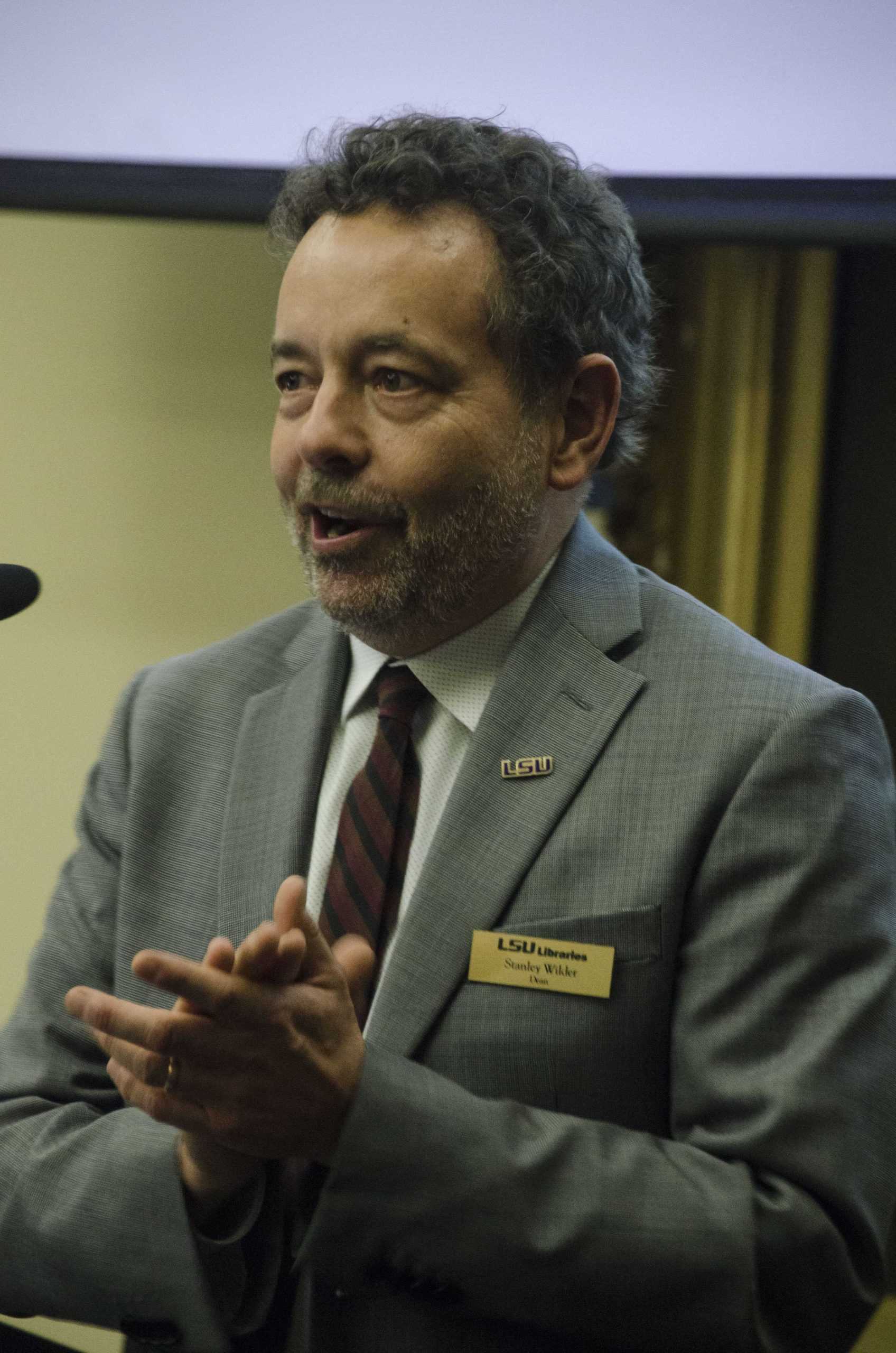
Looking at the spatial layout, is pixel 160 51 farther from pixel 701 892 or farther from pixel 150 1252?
pixel 150 1252

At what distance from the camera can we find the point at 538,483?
58.2 inches

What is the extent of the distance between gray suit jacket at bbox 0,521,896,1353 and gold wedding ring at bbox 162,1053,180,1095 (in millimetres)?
152

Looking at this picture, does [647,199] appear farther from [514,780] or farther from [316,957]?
[316,957]

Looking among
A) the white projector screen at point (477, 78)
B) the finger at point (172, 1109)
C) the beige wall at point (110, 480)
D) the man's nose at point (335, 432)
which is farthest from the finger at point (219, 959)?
the beige wall at point (110, 480)

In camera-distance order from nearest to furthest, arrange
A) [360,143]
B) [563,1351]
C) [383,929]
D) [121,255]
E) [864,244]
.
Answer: [563,1351]
[383,929]
[360,143]
[864,244]
[121,255]

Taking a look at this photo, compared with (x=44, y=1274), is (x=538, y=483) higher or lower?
higher

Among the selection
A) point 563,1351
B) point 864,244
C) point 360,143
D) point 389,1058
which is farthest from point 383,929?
point 864,244

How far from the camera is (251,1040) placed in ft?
3.52

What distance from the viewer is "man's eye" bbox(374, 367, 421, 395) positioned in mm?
1384

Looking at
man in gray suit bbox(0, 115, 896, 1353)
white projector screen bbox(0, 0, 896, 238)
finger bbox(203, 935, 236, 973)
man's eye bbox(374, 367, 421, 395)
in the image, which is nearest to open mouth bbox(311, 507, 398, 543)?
man in gray suit bbox(0, 115, 896, 1353)

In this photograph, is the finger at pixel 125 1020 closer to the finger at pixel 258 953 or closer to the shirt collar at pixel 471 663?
the finger at pixel 258 953

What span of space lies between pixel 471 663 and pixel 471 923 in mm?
310

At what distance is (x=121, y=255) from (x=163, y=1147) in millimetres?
1756

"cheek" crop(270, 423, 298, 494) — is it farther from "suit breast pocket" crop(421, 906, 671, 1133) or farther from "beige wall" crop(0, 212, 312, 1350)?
"beige wall" crop(0, 212, 312, 1350)
